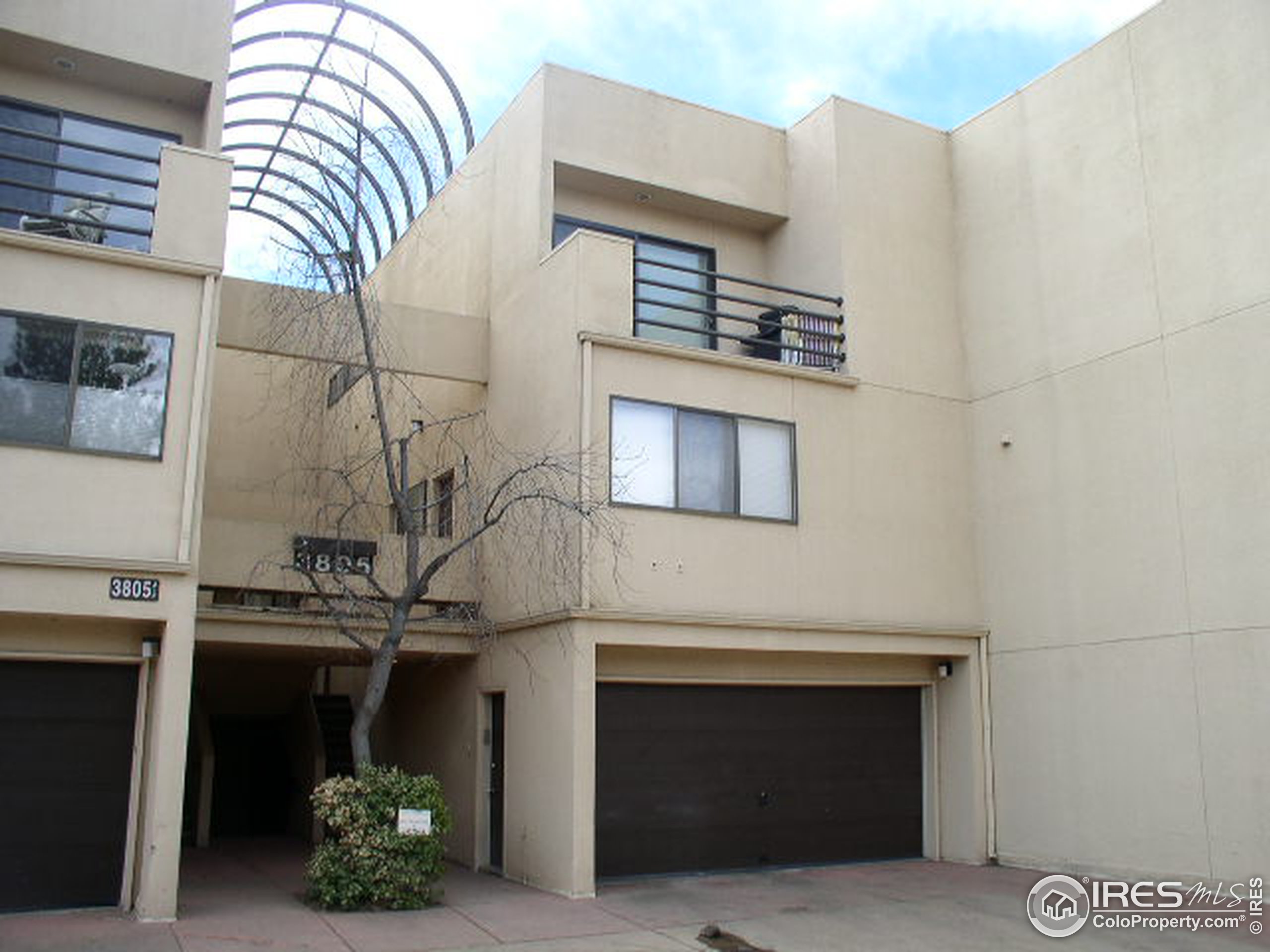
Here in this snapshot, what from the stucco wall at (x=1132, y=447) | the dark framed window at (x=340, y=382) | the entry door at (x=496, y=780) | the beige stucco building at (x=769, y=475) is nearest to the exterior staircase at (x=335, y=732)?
the beige stucco building at (x=769, y=475)

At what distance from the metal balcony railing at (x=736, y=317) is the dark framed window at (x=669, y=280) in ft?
0.05

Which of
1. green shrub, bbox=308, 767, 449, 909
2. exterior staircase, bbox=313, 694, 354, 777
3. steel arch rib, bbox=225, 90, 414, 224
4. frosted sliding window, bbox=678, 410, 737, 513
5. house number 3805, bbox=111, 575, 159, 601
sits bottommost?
green shrub, bbox=308, 767, 449, 909

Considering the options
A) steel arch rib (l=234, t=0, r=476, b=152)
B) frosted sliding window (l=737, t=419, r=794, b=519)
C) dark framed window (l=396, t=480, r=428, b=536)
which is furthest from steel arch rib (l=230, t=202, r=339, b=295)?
frosted sliding window (l=737, t=419, r=794, b=519)

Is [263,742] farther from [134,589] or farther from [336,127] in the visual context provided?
[336,127]

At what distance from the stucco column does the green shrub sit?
1357 millimetres

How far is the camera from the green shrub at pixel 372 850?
1114 cm

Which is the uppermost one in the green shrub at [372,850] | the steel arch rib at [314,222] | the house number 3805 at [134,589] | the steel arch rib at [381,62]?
the steel arch rib at [381,62]

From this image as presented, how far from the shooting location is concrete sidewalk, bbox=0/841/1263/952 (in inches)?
385

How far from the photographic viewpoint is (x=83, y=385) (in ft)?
36.0

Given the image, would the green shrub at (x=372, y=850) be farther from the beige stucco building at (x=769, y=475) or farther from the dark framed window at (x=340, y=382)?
the dark framed window at (x=340, y=382)

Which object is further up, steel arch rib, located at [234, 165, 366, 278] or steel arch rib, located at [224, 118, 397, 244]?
steel arch rib, located at [224, 118, 397, 244]

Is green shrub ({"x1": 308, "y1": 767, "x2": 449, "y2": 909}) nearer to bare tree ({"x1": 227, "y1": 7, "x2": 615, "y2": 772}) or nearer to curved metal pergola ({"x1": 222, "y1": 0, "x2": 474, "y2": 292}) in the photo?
bare tree ({"x1": 227, "y1": 7, "x2": 615, "y2": 772})

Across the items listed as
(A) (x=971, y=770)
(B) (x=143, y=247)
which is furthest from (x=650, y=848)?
(B) (x=143, y=247)

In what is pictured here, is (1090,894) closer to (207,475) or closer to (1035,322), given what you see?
(1035,322)
